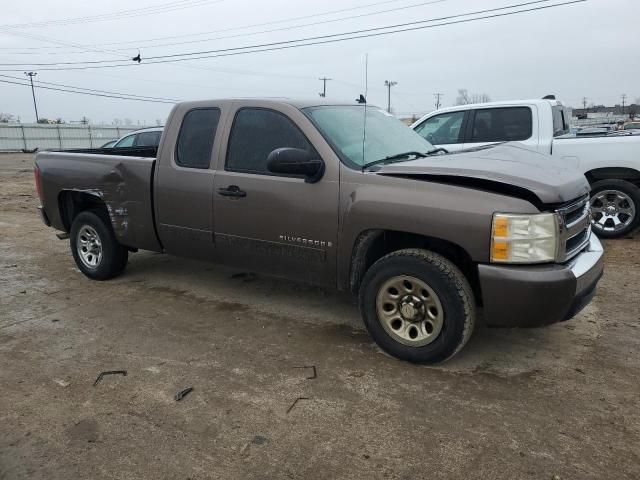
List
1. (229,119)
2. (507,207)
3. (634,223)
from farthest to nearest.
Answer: (634,223)
(229,119)
(507,207)

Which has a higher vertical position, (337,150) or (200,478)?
(337,150)

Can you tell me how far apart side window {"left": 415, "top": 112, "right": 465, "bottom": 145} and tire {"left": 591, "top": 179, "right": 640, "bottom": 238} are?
80.9 inches

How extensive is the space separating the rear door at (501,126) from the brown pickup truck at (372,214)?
3039 millimetres

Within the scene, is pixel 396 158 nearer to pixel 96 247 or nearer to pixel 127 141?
pixel 96 247

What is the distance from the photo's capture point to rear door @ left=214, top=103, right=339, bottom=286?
399 cm

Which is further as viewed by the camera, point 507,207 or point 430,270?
point 430,270

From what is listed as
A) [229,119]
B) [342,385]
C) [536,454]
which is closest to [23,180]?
[229,119]

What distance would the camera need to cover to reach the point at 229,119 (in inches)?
180

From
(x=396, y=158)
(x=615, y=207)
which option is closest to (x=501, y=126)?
(x=615, y=207)

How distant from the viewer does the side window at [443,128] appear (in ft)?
26.1

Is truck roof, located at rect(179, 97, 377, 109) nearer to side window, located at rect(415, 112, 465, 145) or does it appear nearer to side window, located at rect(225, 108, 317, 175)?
side window, located at rect(225, 108, 317, 175)

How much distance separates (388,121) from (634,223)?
4.42m

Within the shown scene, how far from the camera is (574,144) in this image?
7129 millimetres

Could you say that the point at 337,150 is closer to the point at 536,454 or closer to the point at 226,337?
the point at 226,337
